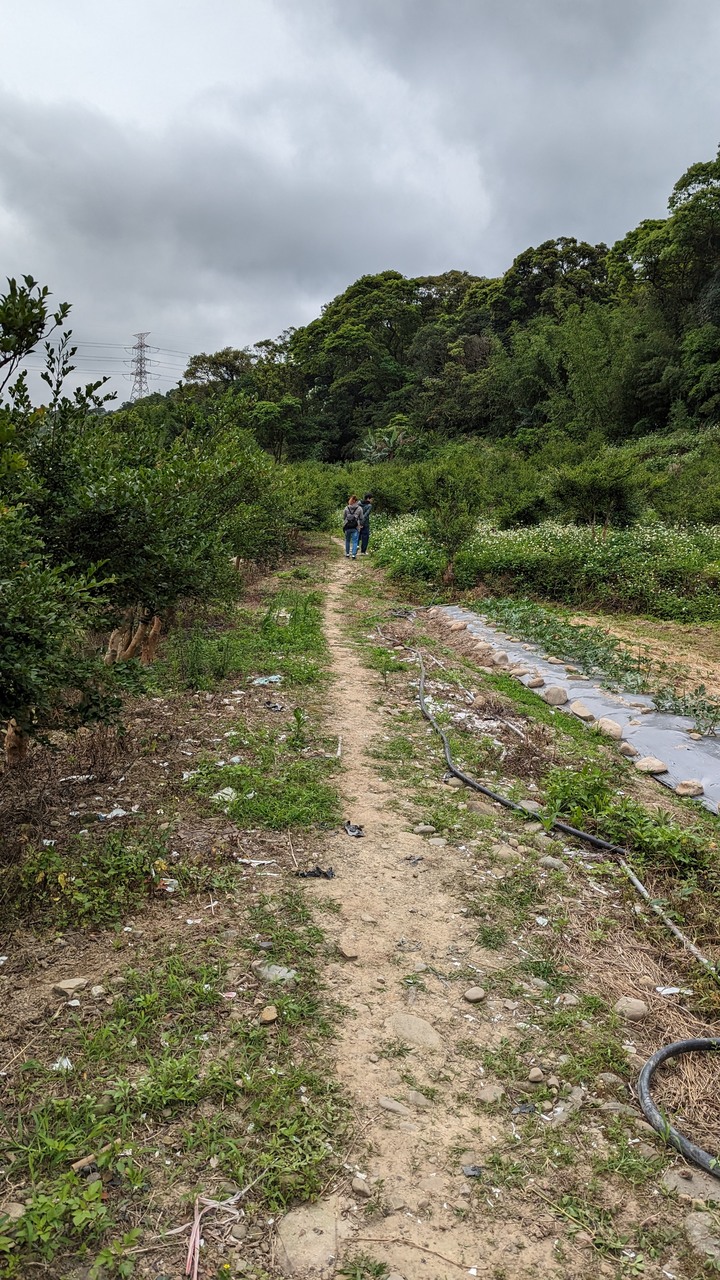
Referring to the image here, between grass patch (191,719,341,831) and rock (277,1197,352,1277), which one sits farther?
grass patch (191,719,341,831)

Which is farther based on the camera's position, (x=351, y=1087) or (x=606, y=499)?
(x=606, y=499)

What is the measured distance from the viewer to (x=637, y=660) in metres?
7.30

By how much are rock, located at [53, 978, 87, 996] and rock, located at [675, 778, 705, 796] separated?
3980 millimetres

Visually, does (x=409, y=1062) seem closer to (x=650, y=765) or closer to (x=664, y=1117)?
(x=664, y=1117)

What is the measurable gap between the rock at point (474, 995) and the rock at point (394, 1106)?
587 mm

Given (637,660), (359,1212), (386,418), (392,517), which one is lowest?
(359,1212)

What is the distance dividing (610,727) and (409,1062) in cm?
394

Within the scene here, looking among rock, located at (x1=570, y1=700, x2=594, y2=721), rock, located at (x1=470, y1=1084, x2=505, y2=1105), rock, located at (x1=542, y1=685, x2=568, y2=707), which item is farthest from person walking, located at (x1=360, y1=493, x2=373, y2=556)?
rock, located at (x1=470, y1=1084, x2=505, y2=1105)

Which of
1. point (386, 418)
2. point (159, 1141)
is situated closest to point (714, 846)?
point (159, 1141)

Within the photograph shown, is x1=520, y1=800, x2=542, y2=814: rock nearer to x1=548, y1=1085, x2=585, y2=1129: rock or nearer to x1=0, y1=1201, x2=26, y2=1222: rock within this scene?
x1=548, y1=1085, x2=585, y2=1129: rock

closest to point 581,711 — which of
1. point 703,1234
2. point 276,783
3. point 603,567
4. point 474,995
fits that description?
point 276,783

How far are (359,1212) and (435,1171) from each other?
27 centimetres

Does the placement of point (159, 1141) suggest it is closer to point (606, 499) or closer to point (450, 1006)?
point (450, 1006)

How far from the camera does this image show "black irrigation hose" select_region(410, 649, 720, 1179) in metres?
2.10
